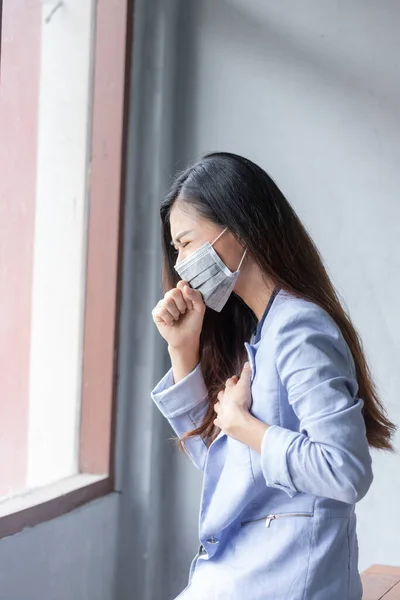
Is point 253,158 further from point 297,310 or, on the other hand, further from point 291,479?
point 291,479

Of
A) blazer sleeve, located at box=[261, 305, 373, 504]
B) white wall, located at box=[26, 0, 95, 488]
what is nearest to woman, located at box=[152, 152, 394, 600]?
blazer sleeve, located at box=[261, 305, 373, 504]

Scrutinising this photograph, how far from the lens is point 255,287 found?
4.80ft

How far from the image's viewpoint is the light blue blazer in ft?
3.99

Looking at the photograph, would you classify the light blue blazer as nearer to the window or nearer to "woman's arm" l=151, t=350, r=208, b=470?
"woman's arm" l=151, t=350, r=208, b=470

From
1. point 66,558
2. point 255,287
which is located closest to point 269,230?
point 255,287

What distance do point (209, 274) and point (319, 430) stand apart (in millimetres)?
385

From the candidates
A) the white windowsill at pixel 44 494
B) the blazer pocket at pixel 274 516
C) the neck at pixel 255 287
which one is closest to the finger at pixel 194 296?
the neck at pixel 255 287

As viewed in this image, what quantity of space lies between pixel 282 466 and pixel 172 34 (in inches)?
78.6

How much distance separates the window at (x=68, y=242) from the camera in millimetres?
2725

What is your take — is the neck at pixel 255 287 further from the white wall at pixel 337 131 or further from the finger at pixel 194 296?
the white wall at pixel 337 131

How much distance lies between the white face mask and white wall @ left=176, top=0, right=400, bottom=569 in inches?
44.6

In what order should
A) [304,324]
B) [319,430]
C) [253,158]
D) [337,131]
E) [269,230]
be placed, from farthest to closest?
1. [253,158]
2. [337,131]
3. [269,230]
4. [304,324]
5. [319,430]

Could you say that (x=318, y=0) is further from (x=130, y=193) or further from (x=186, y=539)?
(x=186, y=539)

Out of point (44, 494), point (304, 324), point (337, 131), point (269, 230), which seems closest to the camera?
point (304, 324)
